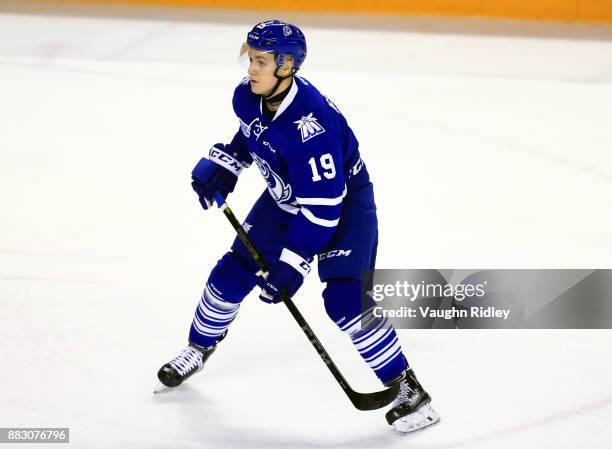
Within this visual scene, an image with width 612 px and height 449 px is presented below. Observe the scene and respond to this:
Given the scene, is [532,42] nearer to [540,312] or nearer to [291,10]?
[291,10]

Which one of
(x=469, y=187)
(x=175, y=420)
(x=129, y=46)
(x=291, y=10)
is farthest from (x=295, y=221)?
(x=291, y=10)

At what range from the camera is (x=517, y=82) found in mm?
6711

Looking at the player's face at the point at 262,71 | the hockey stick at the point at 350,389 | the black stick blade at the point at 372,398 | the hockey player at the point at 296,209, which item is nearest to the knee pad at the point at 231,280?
the hockey player at the point at 296,209

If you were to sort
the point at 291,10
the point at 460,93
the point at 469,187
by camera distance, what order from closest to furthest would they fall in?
the point at 469,187
the point at 460,93
the point at 291,10

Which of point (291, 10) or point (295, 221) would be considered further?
point (291, 10)

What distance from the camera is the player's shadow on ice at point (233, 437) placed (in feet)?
10.5

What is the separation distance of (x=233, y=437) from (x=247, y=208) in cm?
186

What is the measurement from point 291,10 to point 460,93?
2.06m

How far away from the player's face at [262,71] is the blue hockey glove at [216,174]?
363mm

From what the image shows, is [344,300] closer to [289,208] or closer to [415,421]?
[289,208]

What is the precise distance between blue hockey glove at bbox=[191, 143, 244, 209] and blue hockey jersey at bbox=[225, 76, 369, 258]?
186 mm

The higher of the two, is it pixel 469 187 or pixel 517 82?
pixel 517 82

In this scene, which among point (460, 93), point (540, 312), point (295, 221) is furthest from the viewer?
point (460, 93)

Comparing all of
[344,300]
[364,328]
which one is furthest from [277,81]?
[364,328]
